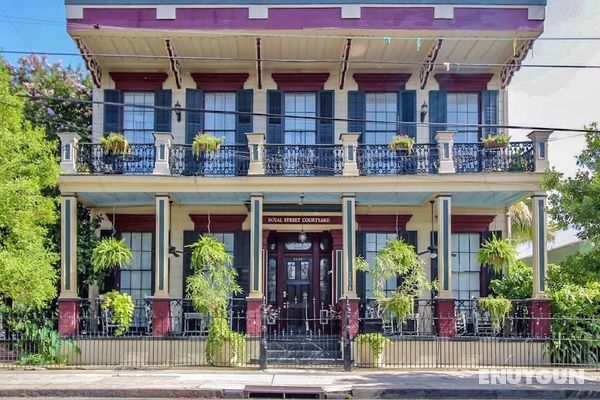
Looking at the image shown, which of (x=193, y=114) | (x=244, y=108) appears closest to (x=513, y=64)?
(x=244, y=108)

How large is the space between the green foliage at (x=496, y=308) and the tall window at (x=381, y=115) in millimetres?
4946

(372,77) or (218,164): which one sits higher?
(372,77)

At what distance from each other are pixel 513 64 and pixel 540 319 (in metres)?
6.39

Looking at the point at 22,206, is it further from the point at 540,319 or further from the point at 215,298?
the point at 540,319

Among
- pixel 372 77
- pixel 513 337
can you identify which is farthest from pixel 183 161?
pixel 513 337

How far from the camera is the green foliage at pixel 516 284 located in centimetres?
1811

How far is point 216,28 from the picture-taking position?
18.1 m

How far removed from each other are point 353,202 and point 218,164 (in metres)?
3.41

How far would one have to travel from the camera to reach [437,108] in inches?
774

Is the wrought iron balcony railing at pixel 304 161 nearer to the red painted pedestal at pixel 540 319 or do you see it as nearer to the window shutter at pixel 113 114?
the window shutter at pixel 113 114

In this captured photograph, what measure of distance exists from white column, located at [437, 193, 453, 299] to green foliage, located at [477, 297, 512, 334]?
2.59 ft

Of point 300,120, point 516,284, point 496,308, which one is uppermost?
point 300,120

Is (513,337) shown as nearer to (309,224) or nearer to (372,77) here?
(309,224)

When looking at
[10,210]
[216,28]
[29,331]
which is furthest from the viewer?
[216,28]
